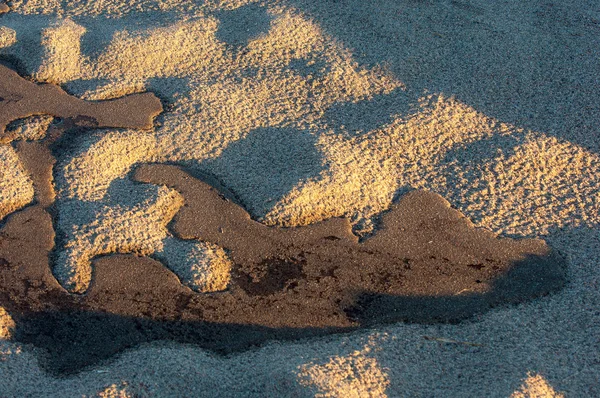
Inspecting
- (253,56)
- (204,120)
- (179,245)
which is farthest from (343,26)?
(179,245)

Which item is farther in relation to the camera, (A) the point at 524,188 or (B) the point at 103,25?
(B) the point at 103,25

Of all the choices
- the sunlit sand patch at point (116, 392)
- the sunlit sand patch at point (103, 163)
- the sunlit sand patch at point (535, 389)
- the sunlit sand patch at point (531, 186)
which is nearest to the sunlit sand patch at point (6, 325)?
the sunlit sand patch at point (116, 392)

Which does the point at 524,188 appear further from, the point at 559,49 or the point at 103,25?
the point at 103,25

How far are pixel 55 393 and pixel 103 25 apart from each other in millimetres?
2672

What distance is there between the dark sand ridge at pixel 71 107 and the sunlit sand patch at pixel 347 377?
1776mm

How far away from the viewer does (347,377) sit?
94.0 inches

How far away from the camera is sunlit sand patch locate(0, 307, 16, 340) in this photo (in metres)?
2.60

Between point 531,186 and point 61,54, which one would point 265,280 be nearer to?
point 531,186

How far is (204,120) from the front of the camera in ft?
11.7

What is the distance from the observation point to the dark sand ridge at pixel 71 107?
11.8 ft

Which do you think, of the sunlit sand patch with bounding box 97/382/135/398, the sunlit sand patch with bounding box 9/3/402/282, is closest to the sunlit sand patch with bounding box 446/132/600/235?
the sunlit sand patch with bounding box 9/3/402/282

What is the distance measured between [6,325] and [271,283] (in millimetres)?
1076

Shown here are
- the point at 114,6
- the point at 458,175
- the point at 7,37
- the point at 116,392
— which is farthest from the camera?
the point at 114,6

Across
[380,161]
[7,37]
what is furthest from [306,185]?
[7,37]
